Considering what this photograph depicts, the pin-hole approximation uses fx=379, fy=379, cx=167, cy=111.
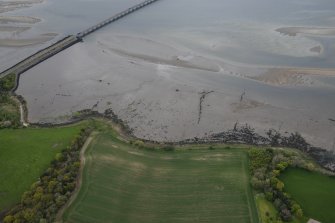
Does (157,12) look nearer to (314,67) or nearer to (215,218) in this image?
(314,67)

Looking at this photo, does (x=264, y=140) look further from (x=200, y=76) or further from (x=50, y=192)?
(x=50, y=192)

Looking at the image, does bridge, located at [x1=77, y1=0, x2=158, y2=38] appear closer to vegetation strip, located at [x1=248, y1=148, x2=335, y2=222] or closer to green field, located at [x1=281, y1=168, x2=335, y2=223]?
vegetation strip, located at [x1=248, y1=148, x2=335, y2=222]

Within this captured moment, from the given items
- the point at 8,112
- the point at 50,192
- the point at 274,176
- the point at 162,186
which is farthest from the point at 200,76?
the point at 50,192

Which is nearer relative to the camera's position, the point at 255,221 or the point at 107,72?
the point at 255,221

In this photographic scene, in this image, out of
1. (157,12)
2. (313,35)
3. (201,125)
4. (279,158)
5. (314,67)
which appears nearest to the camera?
(279,158)

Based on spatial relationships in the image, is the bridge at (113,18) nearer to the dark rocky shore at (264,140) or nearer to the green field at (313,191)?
the dark rocky shore at (264,140)

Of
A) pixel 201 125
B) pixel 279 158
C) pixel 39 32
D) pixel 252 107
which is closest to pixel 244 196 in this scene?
pixel 279 158

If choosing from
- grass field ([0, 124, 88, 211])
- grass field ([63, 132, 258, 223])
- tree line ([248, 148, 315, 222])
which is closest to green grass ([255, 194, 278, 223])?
tree line ([248, 148, 315, 222])
